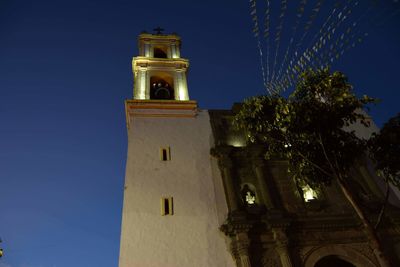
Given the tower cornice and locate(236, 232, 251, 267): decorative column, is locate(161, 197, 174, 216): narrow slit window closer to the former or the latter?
locate(236, 232, 251, 267): decorative column

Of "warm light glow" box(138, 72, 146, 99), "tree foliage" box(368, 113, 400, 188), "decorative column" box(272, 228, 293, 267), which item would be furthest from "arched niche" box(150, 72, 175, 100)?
"tree foliage" box(368, 113, 400, 188)

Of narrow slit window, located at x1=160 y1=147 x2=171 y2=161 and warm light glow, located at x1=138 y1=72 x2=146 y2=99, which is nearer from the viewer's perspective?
narrow slit window, located at x1=160 y1=147 x2=171 y2=161

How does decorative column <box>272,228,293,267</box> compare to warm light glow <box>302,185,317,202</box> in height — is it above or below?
below

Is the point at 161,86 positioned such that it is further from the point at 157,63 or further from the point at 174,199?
the point at 174,199

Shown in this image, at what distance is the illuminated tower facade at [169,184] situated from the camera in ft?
38.0

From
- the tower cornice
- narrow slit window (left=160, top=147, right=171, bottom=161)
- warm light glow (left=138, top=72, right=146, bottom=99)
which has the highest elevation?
the tower cornice

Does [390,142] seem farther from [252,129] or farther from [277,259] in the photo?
[277,259]

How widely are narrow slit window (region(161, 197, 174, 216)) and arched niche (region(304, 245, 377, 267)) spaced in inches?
218

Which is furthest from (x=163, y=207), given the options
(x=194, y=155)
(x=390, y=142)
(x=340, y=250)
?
(x=390, y=142)

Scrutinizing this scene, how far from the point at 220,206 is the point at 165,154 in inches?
146

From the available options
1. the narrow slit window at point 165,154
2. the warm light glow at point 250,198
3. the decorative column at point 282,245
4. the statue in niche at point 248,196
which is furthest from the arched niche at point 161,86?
the decorative column at point 282,245

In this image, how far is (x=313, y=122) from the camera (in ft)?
31.6

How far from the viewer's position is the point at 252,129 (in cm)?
Answer: 1057

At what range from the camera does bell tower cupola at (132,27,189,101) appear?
61.0 feet
